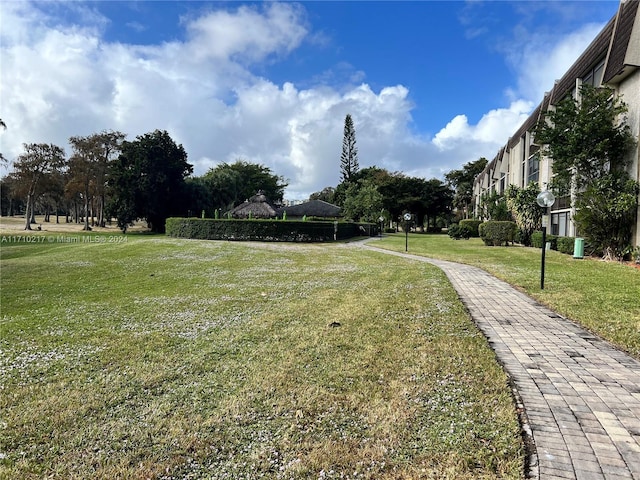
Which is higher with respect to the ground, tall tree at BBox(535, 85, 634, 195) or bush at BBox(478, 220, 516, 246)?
tall tree at BBox(535, 85, 634, 195)

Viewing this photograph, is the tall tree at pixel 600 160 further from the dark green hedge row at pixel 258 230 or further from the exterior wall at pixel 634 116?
the dark green hedge row at pixel 258 230

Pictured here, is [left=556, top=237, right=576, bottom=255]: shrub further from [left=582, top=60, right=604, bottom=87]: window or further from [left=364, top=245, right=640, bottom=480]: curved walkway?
[left=364, top=245, right=640, bottom=480]: curved walkway

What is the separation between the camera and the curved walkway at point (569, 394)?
7.43 ft

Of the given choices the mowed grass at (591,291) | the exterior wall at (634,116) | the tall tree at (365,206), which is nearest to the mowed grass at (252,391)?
the mowed grass at (591,291)

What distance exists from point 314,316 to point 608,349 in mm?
4012

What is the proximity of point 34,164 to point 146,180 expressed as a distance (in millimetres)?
11950

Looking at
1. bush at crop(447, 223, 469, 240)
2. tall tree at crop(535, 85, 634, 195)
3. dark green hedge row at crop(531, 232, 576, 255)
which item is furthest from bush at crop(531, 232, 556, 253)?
bush at crop(447, 223, 469, 240)

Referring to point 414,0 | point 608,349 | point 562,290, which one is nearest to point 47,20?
point 414,0

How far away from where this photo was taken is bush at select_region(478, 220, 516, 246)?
21.0m

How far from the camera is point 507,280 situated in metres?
9.27

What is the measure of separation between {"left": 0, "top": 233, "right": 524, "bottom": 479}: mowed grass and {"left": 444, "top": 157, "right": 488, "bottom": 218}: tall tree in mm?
60897

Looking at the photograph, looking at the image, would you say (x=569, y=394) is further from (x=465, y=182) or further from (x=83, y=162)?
(x=465, y=182)

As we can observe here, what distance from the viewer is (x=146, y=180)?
37375mm

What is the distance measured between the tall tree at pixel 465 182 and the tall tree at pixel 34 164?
2293 inches
